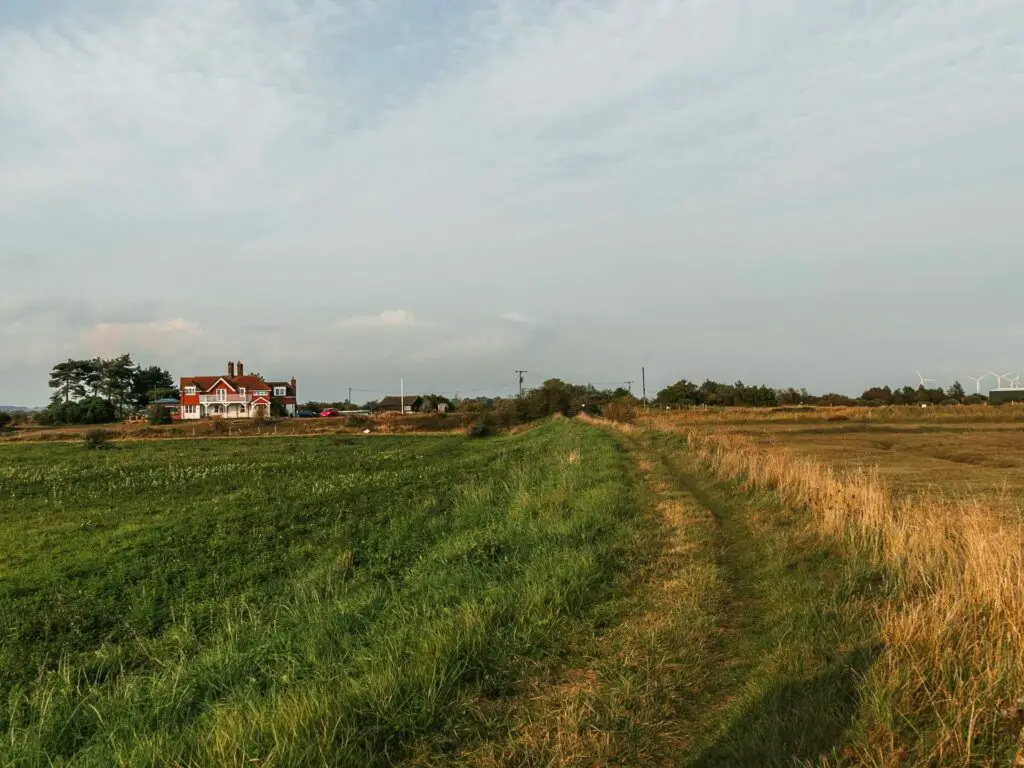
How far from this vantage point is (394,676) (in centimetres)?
439

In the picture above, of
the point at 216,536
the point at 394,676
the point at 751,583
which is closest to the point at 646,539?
the point at 751,583

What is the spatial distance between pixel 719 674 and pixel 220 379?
3899 inches

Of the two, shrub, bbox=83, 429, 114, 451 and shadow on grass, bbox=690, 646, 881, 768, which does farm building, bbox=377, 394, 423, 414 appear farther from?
shadow on grass, bbox=690, 646, 881, 768

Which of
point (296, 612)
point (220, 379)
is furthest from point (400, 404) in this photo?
point (296, 612)

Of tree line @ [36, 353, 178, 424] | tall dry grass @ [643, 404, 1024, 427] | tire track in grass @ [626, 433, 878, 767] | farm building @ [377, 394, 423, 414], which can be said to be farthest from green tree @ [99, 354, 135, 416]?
tire track in grass @ [626, 433, 878, 767]

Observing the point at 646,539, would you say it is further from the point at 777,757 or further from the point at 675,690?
the point at 777,757

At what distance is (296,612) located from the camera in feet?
25.0

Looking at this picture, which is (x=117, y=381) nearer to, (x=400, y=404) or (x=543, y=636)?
(x=400, y=404)

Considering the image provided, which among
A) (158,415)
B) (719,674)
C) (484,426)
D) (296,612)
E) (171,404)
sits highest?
(171,404)

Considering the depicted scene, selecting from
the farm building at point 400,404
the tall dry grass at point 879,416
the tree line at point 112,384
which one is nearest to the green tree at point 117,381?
the tree line at point 112,384

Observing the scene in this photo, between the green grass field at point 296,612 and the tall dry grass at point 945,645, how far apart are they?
7.62ft

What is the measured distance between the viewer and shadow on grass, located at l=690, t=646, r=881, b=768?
3.55m

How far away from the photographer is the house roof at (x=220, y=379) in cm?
9319

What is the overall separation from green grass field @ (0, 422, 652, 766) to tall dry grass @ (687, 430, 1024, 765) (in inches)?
91.4
